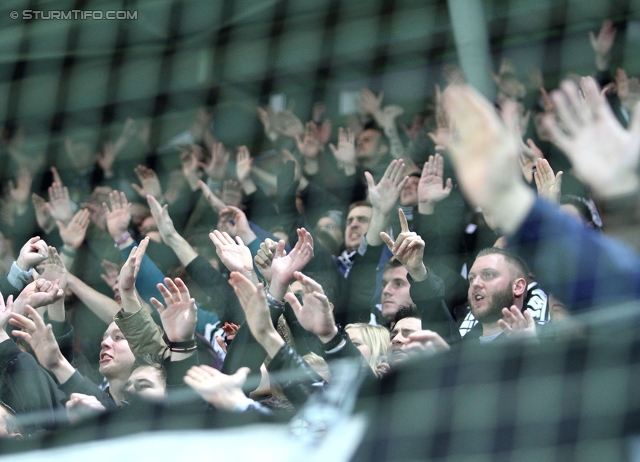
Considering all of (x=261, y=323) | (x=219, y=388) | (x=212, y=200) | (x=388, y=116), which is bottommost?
(x=219, y=388)

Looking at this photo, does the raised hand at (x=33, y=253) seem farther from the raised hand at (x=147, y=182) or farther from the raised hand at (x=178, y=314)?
the raised hand at (x=147, y=182)

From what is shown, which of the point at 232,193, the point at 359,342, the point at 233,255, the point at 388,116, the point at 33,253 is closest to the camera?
the point at 359,342

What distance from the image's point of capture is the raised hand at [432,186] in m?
2.64

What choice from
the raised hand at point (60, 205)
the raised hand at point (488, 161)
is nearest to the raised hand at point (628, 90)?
the raised hand at point (488, 161)

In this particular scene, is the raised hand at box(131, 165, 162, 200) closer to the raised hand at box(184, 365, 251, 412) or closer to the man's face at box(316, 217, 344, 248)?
the man's face at box(316, 217, 344, 248)

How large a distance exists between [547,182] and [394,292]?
524 mm

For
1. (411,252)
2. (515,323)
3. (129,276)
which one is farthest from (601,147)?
(129,276)

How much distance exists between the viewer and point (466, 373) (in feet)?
4.31

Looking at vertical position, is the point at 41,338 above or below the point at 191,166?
below

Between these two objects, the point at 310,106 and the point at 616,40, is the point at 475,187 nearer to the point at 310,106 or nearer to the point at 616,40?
the point at 616,40

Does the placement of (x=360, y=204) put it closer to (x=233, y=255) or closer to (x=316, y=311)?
(x=233, y=255)

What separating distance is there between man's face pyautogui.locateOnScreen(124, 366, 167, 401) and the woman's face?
1.54ft

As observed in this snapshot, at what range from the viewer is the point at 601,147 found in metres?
1.26

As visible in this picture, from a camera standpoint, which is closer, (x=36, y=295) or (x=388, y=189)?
(x=36, y=295)
